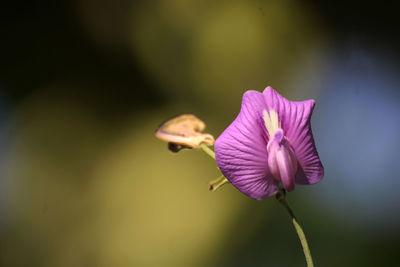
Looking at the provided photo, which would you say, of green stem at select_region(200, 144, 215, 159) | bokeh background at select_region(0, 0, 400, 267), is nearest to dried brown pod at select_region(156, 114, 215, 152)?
green stem at select_region(200, 144, 215, 159)

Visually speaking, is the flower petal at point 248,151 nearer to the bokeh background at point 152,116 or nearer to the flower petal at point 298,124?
the flower petal at point 298,124

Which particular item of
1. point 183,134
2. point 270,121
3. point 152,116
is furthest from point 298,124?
point 152,116

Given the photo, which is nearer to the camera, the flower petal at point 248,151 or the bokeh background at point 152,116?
the flower petal at point 248,151

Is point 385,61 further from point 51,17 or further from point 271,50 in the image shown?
point 51,17

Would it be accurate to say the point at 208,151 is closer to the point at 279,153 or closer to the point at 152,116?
the point at 279,153

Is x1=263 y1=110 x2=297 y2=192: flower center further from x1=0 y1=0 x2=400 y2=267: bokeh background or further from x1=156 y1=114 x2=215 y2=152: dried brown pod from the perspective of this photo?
x1=0 y1=0 x2=400 y2=267: bokeh background

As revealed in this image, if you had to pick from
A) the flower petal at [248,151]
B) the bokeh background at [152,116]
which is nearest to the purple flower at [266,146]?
the flower petal at [248,151]
